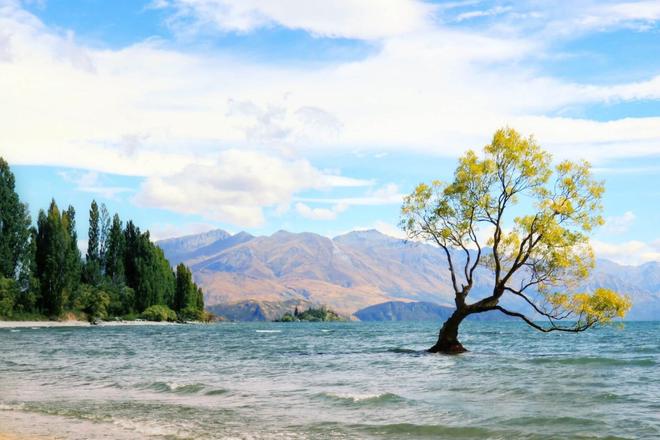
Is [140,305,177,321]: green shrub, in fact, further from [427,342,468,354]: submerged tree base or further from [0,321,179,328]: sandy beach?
[427,342,468,354]: submerged tree base

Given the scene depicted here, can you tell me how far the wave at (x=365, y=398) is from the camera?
25.4m

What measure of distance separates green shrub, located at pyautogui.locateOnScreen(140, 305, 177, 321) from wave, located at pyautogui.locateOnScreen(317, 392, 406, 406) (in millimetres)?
143618

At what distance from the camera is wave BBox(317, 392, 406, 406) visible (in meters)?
25.4

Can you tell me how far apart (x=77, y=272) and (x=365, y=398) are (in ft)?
386

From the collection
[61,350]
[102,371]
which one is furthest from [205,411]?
[61,350]

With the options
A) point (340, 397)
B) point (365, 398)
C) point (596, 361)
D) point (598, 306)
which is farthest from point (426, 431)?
point (596, 361)

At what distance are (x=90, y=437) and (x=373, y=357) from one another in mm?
32628

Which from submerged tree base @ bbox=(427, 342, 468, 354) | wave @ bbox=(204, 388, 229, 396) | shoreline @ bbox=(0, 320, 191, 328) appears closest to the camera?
wave @ bbox=(204, 388, 229, 396)

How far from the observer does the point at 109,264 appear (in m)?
161

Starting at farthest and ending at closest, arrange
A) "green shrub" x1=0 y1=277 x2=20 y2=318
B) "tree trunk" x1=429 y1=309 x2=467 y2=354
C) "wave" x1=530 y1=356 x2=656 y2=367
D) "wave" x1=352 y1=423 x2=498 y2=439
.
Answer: "green shrub" x1=0 y1=277 x2=20 y2=318
"tree trunk" x1=429 y1=309 x2=467 y2=354
"wave" x1=530 y1=356 x2=656 y2=367
"wave" x1=352 y1=423 x2=498 y2=439

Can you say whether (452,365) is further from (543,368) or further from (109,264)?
(109,264)

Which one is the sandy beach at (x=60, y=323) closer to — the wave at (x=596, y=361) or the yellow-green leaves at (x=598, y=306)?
the wave at (x=596, y=361)

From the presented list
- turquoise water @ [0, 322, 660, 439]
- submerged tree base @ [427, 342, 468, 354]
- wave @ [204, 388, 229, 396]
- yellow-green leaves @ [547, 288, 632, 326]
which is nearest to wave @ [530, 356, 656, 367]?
turquoise water @ [0, 322, 660, 439]

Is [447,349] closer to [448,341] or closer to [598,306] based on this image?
[448,341]
